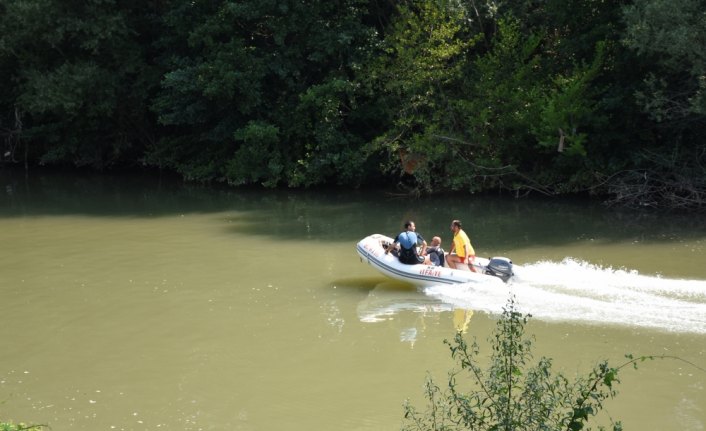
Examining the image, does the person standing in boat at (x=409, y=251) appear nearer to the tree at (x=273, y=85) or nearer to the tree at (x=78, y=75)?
the tree at (x=273, y=85)

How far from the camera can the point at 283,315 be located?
12.6 meters

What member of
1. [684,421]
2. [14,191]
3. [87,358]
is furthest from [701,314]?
[14,191]

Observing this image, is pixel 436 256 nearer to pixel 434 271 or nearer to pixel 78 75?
pixel 434 271

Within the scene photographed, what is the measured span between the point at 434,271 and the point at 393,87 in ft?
31.5

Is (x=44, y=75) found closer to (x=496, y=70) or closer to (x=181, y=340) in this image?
(x=496, y=70)

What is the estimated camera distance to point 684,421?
8.62 m

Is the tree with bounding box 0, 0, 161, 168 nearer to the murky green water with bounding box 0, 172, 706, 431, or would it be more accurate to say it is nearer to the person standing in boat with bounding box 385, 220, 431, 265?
the murky green water with bounding box 0, 172, 706, 431

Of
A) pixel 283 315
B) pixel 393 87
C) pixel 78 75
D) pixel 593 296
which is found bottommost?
pixel 283 315

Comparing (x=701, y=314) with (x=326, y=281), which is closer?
(x=701, y=314)

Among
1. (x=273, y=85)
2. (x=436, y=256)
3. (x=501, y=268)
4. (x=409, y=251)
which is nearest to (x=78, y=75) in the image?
(x=273, y=85)

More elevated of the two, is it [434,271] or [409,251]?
[409,251]

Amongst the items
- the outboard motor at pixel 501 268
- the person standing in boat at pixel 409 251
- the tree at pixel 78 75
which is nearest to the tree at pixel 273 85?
the tree at pixel 78 75

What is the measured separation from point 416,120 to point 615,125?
16.0ft

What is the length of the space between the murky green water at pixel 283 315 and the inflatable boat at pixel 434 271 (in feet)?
1.18
